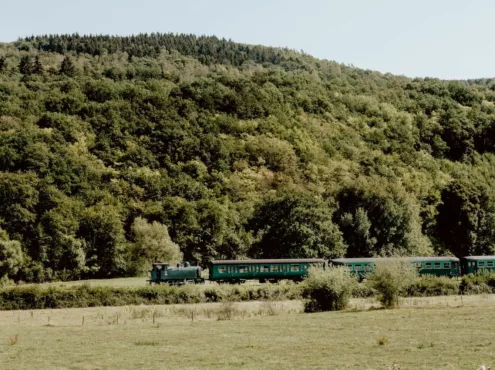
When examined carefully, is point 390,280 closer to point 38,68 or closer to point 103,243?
point 103,243

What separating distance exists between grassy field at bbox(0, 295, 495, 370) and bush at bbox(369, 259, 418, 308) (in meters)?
1.72

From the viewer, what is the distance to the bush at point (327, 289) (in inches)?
1446

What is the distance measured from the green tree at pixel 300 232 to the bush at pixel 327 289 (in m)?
32.5

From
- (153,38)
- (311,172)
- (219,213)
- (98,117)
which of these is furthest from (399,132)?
(153,38)

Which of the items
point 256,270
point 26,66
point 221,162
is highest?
point 26,66

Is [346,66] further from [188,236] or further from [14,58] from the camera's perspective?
[188,236]

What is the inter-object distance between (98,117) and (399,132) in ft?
206

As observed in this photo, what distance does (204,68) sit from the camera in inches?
5881

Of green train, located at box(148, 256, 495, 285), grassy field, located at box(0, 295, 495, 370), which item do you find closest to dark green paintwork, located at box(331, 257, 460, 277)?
green train, located at box(148, 256, 495, 285)

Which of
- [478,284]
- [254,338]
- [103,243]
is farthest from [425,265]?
[103,243]

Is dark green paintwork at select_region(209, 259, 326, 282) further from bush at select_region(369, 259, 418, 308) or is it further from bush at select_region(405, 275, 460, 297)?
bush at select_region(369, 259, 418, 308)

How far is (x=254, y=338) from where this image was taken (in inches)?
981

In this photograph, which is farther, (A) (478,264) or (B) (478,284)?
(A) (478,264)

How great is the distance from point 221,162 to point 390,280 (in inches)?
2747
